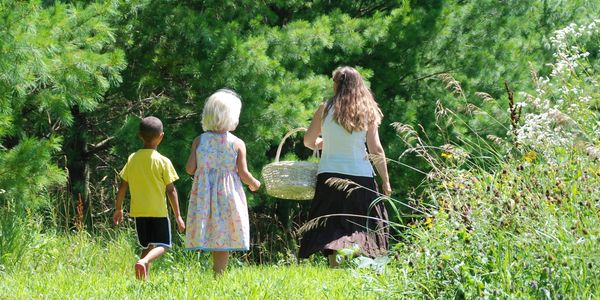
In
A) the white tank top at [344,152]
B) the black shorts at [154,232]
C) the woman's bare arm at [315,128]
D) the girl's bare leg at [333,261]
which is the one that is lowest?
the girl's bare leg at [333,261]

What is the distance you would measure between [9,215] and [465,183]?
4140 mm

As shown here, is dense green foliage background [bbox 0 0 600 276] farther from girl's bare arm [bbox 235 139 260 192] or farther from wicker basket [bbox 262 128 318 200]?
girl's bare arm [bbox 235 139 260 192]

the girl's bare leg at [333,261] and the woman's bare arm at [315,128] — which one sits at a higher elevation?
the woman's bare arm at [315,128]

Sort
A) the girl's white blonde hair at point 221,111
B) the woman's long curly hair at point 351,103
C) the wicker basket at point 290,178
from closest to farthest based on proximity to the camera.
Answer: the girl's white blonde hair at point 221,111
the woman's long curly hair at point 351,103
the wicker basket at point 290,178

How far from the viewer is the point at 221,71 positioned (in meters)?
8.51

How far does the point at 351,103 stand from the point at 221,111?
0.98m

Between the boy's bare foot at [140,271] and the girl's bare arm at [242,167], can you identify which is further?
the girl's bare arm at [242,167]

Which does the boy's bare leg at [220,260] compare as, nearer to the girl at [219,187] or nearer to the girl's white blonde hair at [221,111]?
the girl at [219,187]

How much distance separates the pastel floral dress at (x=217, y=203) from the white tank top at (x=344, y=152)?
771mm

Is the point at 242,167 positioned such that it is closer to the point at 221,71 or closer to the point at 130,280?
the point at 130,280

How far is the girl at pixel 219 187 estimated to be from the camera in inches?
251

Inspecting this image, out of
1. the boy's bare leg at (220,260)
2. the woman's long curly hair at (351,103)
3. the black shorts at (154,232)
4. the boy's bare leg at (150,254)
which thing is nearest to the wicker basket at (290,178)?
the woman's long curly hair at (351,103)

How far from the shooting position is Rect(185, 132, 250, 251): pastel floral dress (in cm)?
638

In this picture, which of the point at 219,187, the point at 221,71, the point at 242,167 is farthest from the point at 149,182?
the point at 221,71
